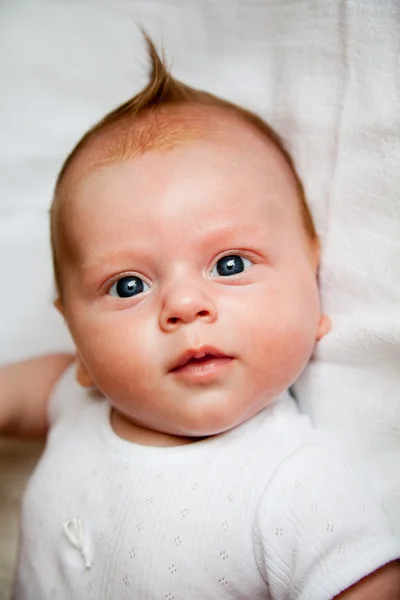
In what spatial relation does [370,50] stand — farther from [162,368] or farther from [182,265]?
[162,368]

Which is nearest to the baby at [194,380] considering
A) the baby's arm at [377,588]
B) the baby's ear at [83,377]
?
the baby's arm at [377,588]

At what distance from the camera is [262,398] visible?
0.90 metres

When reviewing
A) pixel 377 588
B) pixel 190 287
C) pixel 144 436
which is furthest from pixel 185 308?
pixel 377 588

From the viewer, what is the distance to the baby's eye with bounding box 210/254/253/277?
0.89 metres

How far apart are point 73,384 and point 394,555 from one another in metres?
0.61

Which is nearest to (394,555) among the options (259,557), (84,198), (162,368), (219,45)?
(259,557)

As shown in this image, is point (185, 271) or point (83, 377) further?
point (83, 377)

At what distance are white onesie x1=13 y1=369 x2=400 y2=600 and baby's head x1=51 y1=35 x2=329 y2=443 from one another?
0.05 metres

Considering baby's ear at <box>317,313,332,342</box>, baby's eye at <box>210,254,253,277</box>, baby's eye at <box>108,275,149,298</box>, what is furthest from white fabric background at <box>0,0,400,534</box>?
baby's eye at <box>108,275,149,298</box>

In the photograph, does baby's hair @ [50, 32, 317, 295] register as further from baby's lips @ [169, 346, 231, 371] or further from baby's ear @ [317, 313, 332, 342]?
baby's lips @ [169, 346, 231, 371]

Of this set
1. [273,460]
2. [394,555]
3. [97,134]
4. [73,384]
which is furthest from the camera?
[73,384]

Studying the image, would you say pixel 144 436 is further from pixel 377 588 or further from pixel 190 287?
pixel 377 588

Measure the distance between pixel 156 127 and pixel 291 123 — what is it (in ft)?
0.82

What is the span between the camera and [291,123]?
1080 mm
